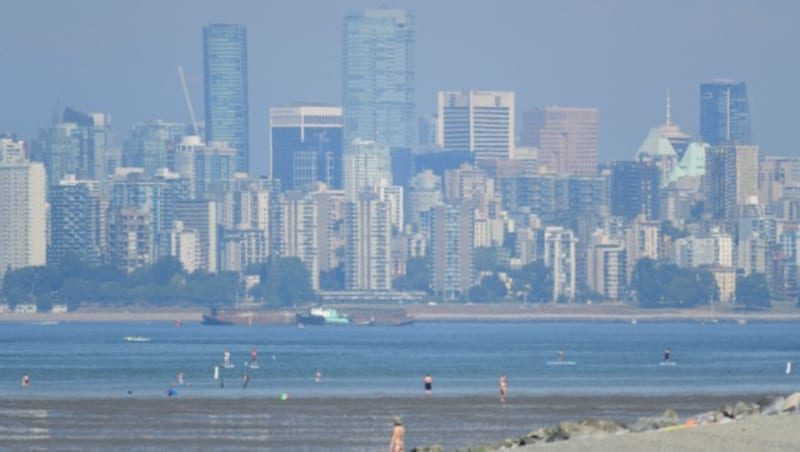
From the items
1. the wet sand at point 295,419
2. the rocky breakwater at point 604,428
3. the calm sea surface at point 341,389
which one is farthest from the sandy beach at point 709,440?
the calm sea surface at point 341,389

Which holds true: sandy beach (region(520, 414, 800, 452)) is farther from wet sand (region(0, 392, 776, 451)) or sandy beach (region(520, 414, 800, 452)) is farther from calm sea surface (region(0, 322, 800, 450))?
calm sea surface (region(0, 322, 800, 450))

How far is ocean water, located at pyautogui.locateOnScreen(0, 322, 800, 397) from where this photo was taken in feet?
298

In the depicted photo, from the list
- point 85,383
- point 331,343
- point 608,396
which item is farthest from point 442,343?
point 608,396

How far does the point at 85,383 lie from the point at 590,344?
7654 cm

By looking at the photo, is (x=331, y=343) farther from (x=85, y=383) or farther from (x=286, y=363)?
(x=85, y=383)

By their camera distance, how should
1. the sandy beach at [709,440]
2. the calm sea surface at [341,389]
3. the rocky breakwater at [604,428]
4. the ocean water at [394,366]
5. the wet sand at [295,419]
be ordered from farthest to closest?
the ocean water at [394,366]
the calm sea surface at [341,389]
the wet sand at [295,419]
the rocky breakwater at [604,428]
the sandy beach at [709,440]

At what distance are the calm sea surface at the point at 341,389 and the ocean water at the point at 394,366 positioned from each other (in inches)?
4.3

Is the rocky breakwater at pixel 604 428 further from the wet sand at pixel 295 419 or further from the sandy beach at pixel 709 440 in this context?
the wet sand at pixel 295 419

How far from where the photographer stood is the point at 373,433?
63.8m

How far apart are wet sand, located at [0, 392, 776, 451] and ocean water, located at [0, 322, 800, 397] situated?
559 centimetres

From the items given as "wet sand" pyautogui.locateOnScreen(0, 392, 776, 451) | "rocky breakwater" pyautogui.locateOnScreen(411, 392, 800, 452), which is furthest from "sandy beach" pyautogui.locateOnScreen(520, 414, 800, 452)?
"wet sand" pyautogui.locateOnScreen(0, 392, 776, 451)

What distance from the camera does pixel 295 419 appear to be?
6981 centimetres

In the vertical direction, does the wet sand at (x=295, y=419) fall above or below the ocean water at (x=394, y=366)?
above

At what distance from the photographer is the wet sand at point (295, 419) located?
6100cm
